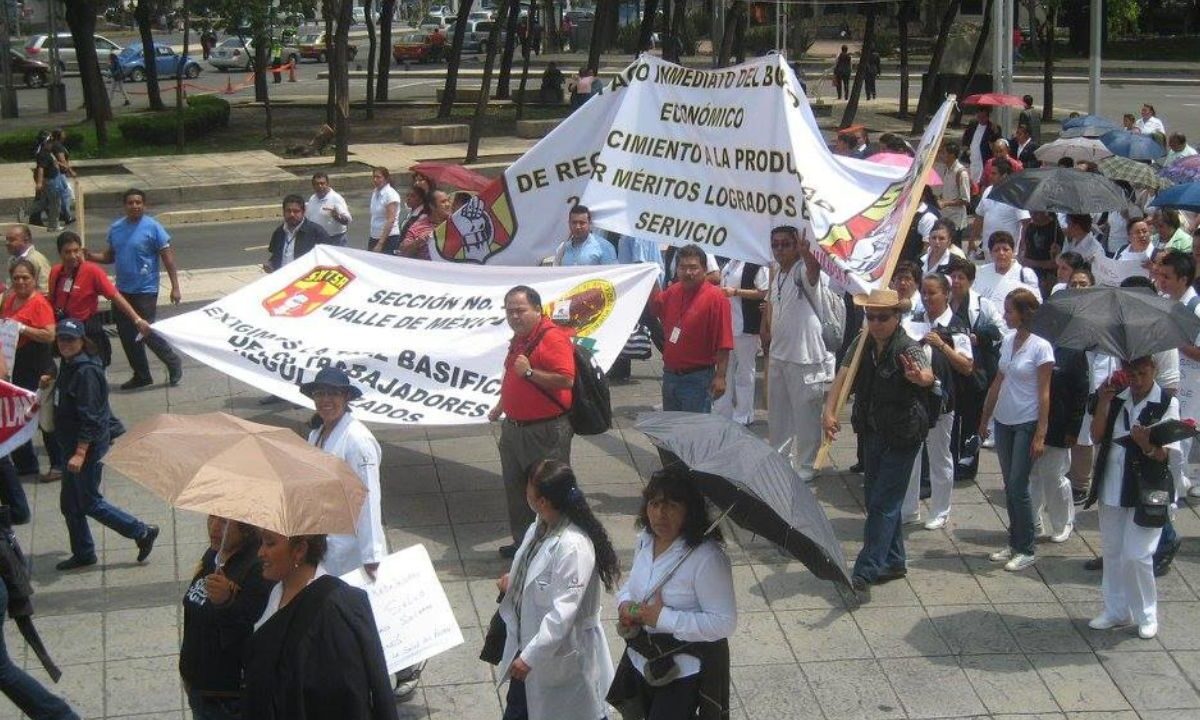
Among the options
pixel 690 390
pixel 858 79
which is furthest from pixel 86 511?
pixel 858 79

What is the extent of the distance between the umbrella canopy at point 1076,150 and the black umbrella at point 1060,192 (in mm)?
4784

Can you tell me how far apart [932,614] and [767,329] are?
9.84ft

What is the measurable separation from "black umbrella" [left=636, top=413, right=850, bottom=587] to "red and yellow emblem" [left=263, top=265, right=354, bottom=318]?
16.9 feet

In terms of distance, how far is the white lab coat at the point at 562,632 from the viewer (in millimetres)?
5766

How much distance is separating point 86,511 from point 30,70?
144 ft

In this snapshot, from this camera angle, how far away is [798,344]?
9859 millimetres

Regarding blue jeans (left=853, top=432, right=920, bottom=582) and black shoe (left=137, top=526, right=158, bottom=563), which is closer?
blue jeans (left=853, top=432, right=920, bottom=582)

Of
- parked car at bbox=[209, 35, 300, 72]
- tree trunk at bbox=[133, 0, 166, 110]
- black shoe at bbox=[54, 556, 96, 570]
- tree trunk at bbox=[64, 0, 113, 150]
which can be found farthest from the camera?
parked car at bbox=[209, 35, 300, 72]

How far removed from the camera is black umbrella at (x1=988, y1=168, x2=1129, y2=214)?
1198cm

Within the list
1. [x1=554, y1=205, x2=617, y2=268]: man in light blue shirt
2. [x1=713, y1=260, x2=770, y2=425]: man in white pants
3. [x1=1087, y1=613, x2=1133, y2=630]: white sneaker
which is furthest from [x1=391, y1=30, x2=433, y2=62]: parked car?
[x1=1087, y1=613, x2=1133, y2=630]: white sneaker

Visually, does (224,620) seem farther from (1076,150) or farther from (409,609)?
(1076,150)

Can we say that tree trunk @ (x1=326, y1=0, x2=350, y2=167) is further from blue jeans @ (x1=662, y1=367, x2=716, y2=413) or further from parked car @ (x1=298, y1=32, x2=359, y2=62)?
parked car @ (x1=298, y1=32, x2=359, y2=62)

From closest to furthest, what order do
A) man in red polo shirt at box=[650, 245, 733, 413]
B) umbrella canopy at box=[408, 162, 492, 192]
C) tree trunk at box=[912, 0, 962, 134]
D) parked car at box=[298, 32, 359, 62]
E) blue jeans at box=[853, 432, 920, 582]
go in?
blue jeans at box=[853, 432, 920, 582]
man in red polo shirt at box=[650, 245, 733, 413]
umbrella canopy at box=[408, 162, 492, 192]
tree trunk at box=[912, 0, 962, 134]
parked car at box=[298, 32, 359, 62]

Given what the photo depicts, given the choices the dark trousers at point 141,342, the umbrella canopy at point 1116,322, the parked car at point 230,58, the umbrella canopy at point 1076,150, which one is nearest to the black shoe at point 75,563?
the dark trousers at point 141,342
